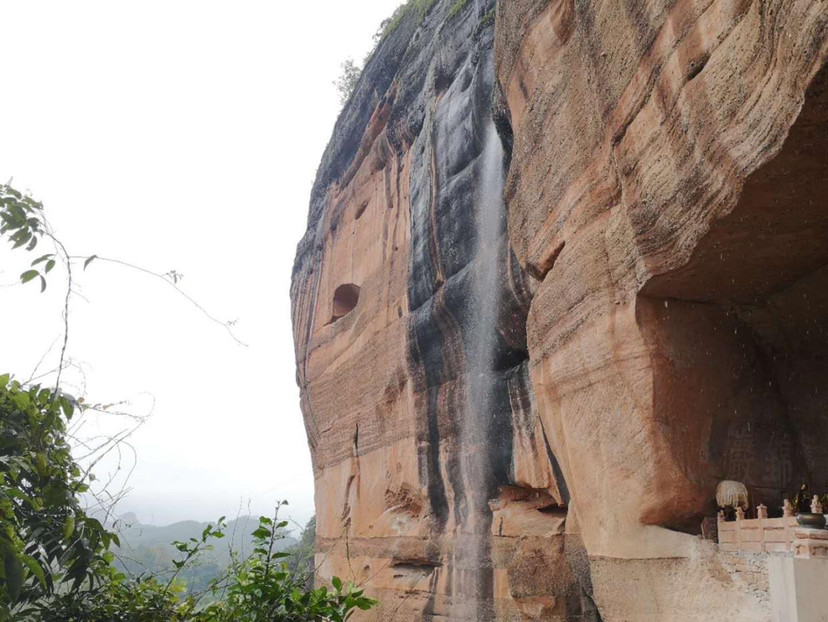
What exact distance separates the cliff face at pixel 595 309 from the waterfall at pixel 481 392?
33 mm

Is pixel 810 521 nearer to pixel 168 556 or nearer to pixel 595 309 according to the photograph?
pixel 595 309

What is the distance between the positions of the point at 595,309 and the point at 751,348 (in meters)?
1.50

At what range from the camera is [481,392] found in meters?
9.83

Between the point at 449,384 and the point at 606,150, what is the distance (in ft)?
16.3

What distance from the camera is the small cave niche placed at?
14946mm

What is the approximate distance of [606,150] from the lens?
624 cm

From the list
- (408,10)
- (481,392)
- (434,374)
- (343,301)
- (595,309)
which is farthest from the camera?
(343,301)

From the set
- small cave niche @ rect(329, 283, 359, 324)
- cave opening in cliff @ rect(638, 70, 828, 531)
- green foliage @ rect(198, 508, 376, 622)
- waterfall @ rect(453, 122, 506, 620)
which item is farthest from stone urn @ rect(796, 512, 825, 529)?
small cave niche @ rect(329, 283, 359, 324)

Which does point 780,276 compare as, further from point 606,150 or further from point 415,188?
point 415,188

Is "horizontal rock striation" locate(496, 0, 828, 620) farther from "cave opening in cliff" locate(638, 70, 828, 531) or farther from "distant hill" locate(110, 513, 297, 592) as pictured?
"distant hill" locate(110, 513, 297, 592)

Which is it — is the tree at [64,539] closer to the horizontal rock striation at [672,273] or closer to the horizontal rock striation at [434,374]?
the horizontal rock striation at [672,273]

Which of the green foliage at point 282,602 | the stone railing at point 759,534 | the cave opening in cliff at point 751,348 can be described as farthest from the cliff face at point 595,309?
the green foliage at point 282,602

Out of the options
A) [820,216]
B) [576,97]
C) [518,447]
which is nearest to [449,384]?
[518,447]

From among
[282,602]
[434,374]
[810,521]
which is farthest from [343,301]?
[282,602]
